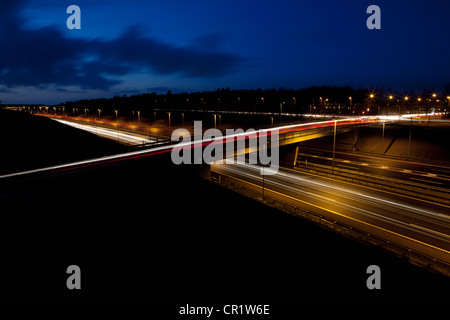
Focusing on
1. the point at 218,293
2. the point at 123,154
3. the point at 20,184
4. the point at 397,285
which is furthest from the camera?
the point at 123,154

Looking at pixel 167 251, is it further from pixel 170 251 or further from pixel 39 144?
pixel 39 144

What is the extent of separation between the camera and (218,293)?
11602 mm

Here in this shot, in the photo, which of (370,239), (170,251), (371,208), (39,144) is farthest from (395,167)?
(39,144)

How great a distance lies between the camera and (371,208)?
74.2 feet

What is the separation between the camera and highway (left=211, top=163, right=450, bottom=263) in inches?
710

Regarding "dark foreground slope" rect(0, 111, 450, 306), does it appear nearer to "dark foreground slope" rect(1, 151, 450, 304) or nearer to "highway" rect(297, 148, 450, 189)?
"dark foreground slope" rect(1, 151, 450, 304)

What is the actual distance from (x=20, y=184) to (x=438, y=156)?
4970 cm

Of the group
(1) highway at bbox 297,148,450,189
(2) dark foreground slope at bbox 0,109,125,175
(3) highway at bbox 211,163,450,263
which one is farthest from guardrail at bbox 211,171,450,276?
(2) dark foreground slope at bbox 0,109,125,175

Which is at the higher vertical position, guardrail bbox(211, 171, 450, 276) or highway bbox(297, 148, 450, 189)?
highway bbox(297, 148, 450, 189)

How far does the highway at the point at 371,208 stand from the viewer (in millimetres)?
18031

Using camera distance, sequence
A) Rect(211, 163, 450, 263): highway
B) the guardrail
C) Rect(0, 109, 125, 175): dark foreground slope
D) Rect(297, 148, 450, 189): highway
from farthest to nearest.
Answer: Rect(0, 109, 125, 175): dark foreground slope → Rect(297, 148, 450, 189): highway → Rect(211, 163, 450, 263): highway → the guardrail
